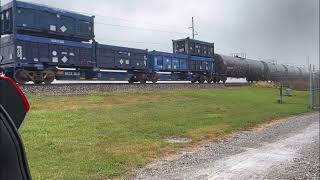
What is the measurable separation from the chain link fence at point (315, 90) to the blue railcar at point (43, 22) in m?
16.2

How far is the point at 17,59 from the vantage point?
23.7 metres

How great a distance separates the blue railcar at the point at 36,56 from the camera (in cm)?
2384

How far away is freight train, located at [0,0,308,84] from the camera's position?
24.1 m

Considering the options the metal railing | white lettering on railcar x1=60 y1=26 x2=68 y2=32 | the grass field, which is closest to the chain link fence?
the metal railing

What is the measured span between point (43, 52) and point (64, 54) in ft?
5.83

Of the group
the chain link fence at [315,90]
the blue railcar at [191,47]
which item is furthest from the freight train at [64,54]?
the chain link fence at [315,90]

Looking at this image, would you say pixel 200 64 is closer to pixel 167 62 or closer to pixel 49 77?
pixel 167 62

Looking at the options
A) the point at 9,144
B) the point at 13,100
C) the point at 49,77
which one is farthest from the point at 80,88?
the point at 9,144

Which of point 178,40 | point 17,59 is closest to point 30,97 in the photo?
point 17,59

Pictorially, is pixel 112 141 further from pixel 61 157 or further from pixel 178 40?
pixel 178 40

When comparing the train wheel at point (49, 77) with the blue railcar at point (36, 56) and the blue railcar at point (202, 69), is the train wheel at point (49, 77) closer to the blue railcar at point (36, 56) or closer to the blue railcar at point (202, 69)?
the blue railcar at point (36, 56)

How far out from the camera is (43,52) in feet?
83.6

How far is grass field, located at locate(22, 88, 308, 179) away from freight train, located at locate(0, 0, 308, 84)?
4.08 m

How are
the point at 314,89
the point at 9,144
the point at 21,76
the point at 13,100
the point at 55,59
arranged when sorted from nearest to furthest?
the point at 9,144, the point at 13,100, the point at 21,76, the point at 55,59, the point at 314,89
